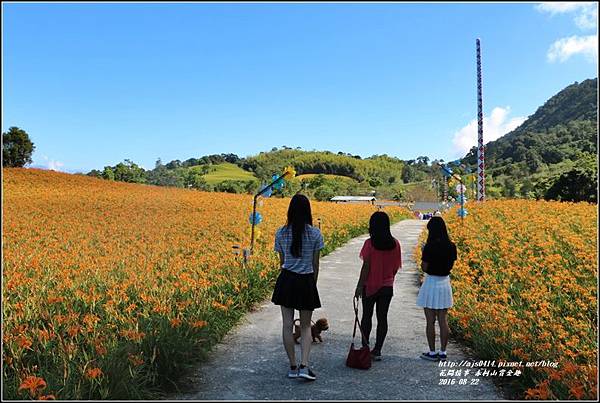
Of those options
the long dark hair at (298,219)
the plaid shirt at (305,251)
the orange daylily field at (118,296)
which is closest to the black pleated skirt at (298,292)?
the plaid shirt at (305,251)

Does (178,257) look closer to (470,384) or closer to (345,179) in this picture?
(470,384)

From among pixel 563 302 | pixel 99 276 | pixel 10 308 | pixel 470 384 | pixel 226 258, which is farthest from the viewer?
pixel 226 258

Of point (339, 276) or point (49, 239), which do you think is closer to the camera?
point (339, 276)

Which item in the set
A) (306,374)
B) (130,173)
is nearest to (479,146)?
(306,374)

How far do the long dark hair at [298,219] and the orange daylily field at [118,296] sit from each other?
137cm

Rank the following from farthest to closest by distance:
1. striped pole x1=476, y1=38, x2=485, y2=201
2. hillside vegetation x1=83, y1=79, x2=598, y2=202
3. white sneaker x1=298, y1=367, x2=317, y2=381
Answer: hillside vegetation x1=83, y1=79, x2=598, y2=202, striped pole x1=476, y1=38, x2=485, y2=201, white sneaker x1=298, y1=367, x2=317, y2=381

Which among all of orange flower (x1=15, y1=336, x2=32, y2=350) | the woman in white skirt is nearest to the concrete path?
the woman in white skirt

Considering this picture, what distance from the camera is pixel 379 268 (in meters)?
4.86

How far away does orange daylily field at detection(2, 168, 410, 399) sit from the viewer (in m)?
3.88

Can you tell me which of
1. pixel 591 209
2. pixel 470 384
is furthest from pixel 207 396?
pixel 591 209

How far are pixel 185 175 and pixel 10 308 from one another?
36061mm

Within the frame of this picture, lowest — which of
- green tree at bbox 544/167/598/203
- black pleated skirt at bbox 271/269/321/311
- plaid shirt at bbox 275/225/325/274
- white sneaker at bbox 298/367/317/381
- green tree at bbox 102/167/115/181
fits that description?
white sneaker at bbox 298/367/317/381

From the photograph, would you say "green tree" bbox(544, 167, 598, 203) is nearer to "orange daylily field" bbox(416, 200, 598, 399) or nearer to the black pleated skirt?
"orange daylily field" bbox(416, 200, 598, 399)

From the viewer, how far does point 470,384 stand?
4.21 m
